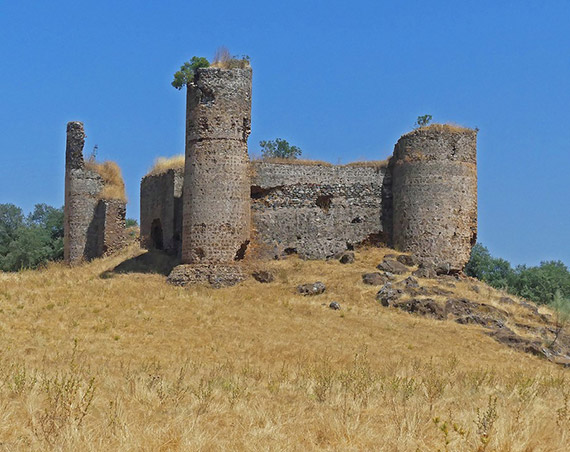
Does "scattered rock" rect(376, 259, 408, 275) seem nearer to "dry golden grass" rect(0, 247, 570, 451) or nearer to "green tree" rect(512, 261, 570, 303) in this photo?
"dry golden grass" rect(0, 247, 570, 451)

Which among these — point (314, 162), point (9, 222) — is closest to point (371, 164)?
point (314, 162)

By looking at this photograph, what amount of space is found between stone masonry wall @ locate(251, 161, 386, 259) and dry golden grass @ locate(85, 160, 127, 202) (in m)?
8.17

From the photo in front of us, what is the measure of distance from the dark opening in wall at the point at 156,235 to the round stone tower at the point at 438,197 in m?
9.52

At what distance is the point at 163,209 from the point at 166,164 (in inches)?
84.9

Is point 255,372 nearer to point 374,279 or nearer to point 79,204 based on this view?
point 374,279

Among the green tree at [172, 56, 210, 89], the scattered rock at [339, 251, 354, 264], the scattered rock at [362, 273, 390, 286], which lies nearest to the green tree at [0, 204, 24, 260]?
the green tree at [172, 56, 210, 89]

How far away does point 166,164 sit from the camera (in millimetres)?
Answer: 31094

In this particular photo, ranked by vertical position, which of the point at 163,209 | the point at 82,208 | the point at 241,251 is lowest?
the point at 241,251

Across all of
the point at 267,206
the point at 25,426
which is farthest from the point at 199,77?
the point at 25,426

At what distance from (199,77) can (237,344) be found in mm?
11303

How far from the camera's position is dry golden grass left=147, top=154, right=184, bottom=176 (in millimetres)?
30359

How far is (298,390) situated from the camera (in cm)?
1148

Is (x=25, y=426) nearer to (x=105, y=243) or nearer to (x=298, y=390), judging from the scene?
(x=298, y=390)

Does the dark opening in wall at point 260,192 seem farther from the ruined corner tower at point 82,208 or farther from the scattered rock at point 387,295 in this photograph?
the ruined corner tower at point 82,208
